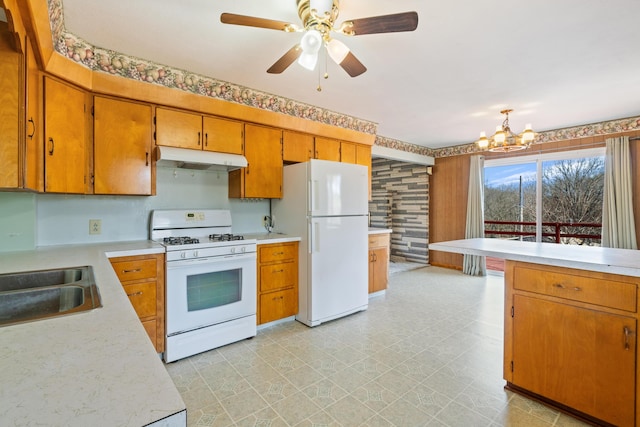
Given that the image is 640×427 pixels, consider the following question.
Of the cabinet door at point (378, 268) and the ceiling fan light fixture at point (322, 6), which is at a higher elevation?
the ceiling fan light fixture at point (322, 6)

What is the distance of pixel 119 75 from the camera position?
237 centimetres

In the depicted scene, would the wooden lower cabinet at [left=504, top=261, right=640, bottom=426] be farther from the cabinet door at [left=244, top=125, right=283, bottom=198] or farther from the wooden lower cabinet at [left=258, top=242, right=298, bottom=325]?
the cabinet door at [left=244, top=125, right=283, bottom=198]

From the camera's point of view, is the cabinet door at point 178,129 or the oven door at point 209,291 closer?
the oven door at point 209,291

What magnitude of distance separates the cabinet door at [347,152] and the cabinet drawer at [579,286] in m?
2.51

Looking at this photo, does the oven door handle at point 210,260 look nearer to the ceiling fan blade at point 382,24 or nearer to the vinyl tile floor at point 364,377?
the vinyl tile floor at point 364,377

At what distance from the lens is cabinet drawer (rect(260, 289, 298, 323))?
116 inches

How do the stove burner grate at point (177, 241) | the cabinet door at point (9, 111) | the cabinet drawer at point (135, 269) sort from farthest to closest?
the stove burner grate at point (177, 241)
the cabinet drawer at point (135, 269)
the cabinet door at point (9, 111)

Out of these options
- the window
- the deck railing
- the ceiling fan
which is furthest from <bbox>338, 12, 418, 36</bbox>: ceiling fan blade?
the deck railing

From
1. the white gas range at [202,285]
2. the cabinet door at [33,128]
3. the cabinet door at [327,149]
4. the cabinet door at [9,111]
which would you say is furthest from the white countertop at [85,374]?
the cabinet door at [327,149]

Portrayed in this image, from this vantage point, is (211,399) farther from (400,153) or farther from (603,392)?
(400,153)

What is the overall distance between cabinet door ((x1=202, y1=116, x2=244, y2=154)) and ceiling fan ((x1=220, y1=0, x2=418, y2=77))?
4.07ft

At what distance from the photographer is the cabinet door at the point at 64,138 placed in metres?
2.02

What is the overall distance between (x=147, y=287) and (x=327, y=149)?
2.50 m

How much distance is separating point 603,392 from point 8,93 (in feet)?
11.3
